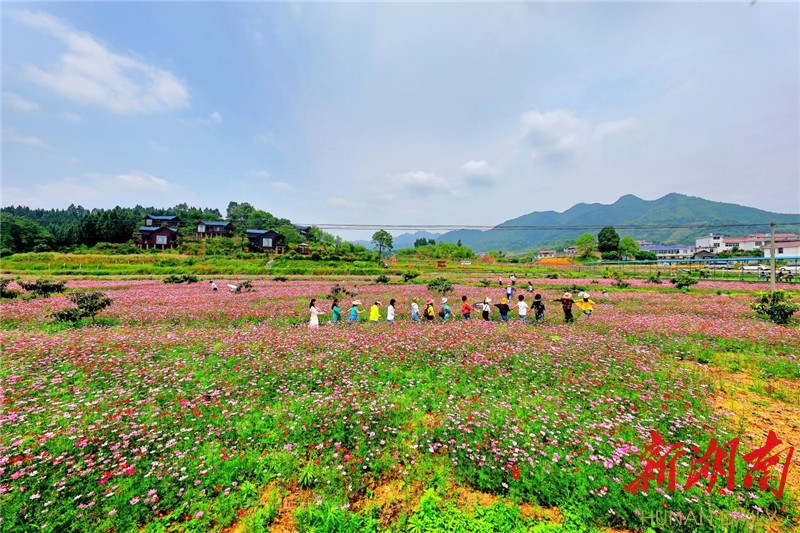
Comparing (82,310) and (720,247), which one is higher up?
(720,247)

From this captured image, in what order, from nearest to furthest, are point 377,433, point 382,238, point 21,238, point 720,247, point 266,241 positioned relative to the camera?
1. point 377,433
2. point 21,238
3. point 266,241
4. point 382,238
5. point 720,247

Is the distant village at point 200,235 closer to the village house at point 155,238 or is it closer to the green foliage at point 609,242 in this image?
the village house at point 155,238

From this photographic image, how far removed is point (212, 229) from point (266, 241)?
19995 millimetres

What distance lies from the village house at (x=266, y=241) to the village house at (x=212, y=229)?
11.7 m

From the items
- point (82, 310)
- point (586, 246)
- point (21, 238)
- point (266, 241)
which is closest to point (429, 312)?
point (82, 310)

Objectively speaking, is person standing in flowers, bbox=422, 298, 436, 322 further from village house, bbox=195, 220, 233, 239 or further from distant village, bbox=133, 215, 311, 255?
village house, bbox=195, 220, 233, 239

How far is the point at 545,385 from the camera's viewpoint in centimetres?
839

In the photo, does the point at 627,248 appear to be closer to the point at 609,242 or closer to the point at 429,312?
the point at 609,242

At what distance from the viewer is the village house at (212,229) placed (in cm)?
8644

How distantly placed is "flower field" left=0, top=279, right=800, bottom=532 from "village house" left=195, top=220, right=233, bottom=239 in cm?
8553

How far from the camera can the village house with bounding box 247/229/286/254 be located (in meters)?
79.6

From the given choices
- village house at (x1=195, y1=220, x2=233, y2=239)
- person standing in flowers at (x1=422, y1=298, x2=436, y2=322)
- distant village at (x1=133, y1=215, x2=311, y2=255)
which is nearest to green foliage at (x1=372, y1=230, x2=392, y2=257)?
distant village at (x1=133, y1=215, x2=311, y2=255)

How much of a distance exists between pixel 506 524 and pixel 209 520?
163 inches

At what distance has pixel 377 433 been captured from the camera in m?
6.10
